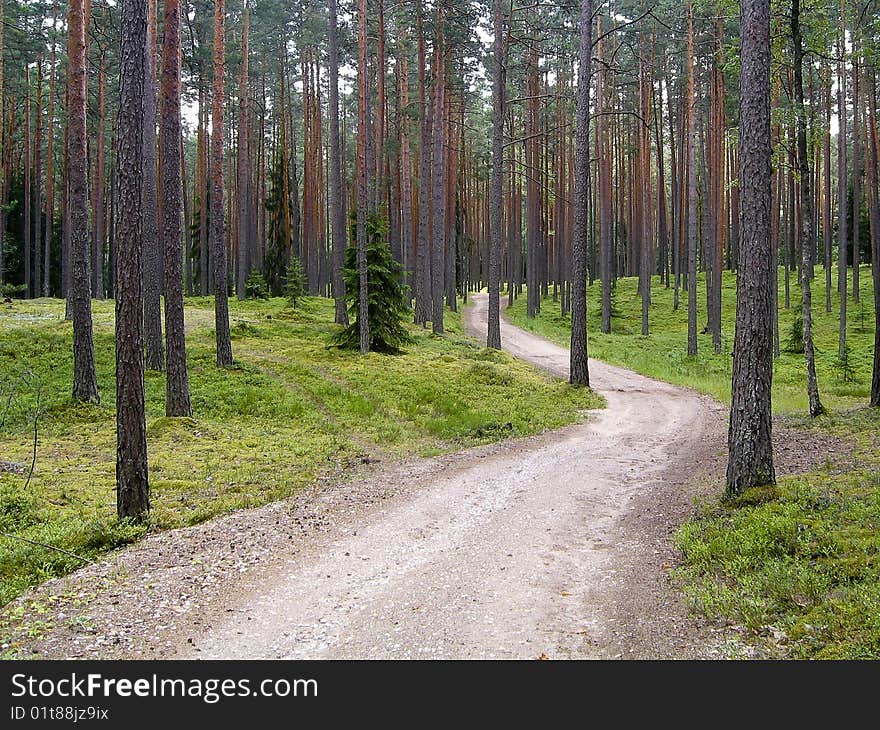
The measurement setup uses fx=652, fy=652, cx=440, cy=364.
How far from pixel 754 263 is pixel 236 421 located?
1075 cm

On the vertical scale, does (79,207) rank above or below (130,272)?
above

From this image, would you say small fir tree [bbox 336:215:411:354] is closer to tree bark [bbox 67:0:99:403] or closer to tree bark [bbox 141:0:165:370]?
tree bark [bbox 141:0:165:370]

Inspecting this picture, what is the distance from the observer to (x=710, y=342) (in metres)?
32.7

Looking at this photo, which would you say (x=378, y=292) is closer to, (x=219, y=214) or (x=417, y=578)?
(x=219, y=214)

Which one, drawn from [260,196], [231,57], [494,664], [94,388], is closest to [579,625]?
[494,664]

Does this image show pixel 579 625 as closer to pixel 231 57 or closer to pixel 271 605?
pixel 271 605

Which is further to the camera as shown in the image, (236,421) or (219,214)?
(219,214)

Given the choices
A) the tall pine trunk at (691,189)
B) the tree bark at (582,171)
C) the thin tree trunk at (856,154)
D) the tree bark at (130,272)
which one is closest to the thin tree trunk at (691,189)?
the tall pine trunk at (691,189)

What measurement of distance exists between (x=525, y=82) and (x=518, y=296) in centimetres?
2063

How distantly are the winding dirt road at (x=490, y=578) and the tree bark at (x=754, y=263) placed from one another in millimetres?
1274

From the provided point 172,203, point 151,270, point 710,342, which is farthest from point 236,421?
point 710,342

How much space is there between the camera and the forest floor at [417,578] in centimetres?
516

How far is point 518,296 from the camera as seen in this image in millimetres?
54000

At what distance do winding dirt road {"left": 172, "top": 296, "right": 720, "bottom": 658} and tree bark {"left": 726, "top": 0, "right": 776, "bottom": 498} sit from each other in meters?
1.27
